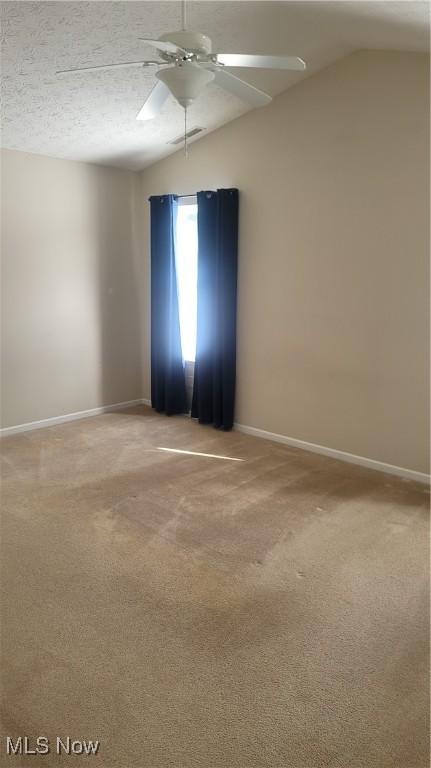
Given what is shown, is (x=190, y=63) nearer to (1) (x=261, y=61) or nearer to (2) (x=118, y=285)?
(1) (x=261, y=61)

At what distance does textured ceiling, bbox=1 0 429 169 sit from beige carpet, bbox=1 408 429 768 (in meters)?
2.64

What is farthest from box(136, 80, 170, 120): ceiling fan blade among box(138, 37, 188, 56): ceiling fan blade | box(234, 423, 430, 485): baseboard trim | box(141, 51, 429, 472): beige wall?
box(234, 423, 430, 485): baseboard trim

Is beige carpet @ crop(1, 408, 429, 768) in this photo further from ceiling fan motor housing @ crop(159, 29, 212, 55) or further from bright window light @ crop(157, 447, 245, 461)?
ceiling fan motor housing @ crop(159, 29, 212, 55)

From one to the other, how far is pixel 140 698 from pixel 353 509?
1.88 m

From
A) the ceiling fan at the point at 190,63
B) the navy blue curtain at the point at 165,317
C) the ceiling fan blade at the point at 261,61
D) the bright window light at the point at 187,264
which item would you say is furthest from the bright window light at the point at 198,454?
the ceiling fan blade at the point at 261,61

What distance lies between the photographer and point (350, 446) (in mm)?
4105

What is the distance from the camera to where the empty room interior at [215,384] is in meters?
1.91

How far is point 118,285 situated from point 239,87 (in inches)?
126

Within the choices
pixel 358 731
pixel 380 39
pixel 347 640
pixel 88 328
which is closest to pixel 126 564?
pixel 347 640

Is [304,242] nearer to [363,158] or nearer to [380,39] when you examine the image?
[363,158]

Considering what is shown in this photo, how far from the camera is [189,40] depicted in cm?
207

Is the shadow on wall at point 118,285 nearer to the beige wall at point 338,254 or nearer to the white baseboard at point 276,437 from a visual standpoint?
the white baseboard at point 276,437

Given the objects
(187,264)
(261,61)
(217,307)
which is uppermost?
(261,61)

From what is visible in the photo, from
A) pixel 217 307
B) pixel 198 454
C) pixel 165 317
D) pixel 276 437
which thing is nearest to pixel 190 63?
pixel 217 307
